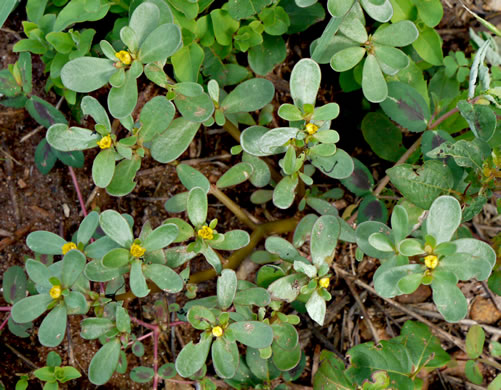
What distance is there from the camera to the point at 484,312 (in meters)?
2.64

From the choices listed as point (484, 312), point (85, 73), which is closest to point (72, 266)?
point (85, 73)

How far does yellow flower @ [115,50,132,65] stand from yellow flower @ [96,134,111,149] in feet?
0.94

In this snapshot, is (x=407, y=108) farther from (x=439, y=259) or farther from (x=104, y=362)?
(x=104, y=362)

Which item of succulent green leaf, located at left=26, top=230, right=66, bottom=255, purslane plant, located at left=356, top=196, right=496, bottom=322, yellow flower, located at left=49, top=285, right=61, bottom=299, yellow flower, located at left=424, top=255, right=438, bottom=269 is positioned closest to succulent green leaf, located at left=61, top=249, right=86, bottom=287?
yellow flower, located at left=49, top=285, right=61, bottom=299

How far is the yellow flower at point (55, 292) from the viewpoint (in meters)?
1.84

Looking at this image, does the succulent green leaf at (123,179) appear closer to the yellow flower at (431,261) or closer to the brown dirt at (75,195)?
the brown dirt at (75,195)

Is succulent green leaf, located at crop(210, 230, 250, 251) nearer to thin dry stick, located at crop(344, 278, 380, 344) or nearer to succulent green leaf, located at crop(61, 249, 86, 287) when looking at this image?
succulent green leaf, located at crop(61, 249, 86, 287)

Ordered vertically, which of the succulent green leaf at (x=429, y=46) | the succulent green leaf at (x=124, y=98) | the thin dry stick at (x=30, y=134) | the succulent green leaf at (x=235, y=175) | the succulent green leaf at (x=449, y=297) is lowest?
the thin dry stick at (x=30, y=134)

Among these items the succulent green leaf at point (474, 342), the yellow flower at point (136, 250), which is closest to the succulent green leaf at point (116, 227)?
the yellow flower at point (136, 250)

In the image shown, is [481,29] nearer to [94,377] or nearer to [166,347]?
[166,347]

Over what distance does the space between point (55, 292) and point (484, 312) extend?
83.4 inches

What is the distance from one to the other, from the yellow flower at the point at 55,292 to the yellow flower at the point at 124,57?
2.83 feet

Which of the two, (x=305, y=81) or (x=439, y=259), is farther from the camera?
(x=305, y=81)

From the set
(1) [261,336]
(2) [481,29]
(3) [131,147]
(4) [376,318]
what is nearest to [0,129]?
(3) [131,147]
